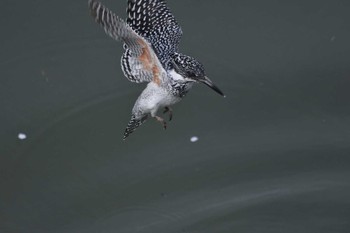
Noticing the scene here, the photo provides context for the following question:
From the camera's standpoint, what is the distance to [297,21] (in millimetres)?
5539

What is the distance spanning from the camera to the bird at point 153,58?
12.7 ft

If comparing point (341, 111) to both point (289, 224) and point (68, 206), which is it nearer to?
point (289, 224)

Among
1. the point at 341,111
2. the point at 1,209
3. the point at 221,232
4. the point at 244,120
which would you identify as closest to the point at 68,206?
the point at 1,209

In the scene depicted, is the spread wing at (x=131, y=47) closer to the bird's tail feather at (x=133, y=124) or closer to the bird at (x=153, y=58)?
the bird at (x=153, y=58)

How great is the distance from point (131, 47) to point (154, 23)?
1.82ft

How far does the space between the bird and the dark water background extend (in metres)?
0.36

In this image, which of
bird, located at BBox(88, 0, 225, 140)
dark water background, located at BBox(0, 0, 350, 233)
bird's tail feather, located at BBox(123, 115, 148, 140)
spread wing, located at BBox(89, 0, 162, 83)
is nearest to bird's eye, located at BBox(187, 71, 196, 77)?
bird, located at BBox(88, 0, 225, 140)

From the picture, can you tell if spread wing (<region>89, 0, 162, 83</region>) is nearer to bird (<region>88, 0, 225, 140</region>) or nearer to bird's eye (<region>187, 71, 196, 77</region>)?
bird (<region>88, 0, 225, 140</region>)

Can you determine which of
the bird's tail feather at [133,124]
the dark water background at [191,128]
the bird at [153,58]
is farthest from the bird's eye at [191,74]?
the dark water background at [191,128]

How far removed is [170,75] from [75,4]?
1.56 metres

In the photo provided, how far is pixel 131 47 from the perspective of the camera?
413cm

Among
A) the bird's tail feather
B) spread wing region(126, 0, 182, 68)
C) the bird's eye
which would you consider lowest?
the bird's eye

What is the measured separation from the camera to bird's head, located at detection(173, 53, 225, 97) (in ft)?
13.3

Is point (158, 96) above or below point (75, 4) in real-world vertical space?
below
